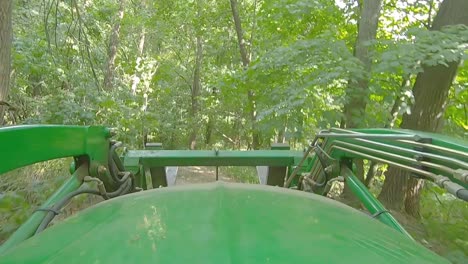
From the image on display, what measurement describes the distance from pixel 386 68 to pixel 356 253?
142 inches

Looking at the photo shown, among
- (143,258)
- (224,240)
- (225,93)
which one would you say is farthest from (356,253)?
(225,93)

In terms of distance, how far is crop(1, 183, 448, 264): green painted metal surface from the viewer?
91 cm

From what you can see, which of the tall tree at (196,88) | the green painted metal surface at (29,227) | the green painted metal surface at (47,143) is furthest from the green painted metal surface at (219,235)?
the tall tree at (196,88)

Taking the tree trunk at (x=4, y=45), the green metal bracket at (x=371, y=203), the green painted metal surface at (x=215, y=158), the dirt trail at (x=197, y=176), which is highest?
the tree trunk at (x=4, y=45)

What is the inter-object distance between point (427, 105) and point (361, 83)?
1.16 metres

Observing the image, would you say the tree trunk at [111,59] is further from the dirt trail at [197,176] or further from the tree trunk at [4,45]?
the tree trunk at [4,45]

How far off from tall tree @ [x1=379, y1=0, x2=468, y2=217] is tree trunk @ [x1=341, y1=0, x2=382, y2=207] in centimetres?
57

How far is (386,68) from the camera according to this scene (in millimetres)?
4297

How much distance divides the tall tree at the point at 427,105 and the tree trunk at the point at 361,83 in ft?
1.86

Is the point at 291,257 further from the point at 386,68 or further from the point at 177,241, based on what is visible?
the point at 386,68

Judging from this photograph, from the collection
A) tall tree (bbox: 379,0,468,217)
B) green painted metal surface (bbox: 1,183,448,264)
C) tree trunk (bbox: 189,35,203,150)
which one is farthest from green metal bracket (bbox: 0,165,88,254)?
tree trunk (bbox: 189,35,203,150)

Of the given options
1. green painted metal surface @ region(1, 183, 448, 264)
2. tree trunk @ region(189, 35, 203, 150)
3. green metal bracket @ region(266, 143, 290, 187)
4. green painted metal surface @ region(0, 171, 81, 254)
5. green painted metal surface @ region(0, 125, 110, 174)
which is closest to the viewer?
green painted metal surface @ region(1, 183, 448, 264)

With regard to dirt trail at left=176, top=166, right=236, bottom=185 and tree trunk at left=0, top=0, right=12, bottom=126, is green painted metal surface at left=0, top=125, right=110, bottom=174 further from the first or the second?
dirt trail at left=176, top=166, right=236, bottom=185

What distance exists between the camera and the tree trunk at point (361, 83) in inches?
201
